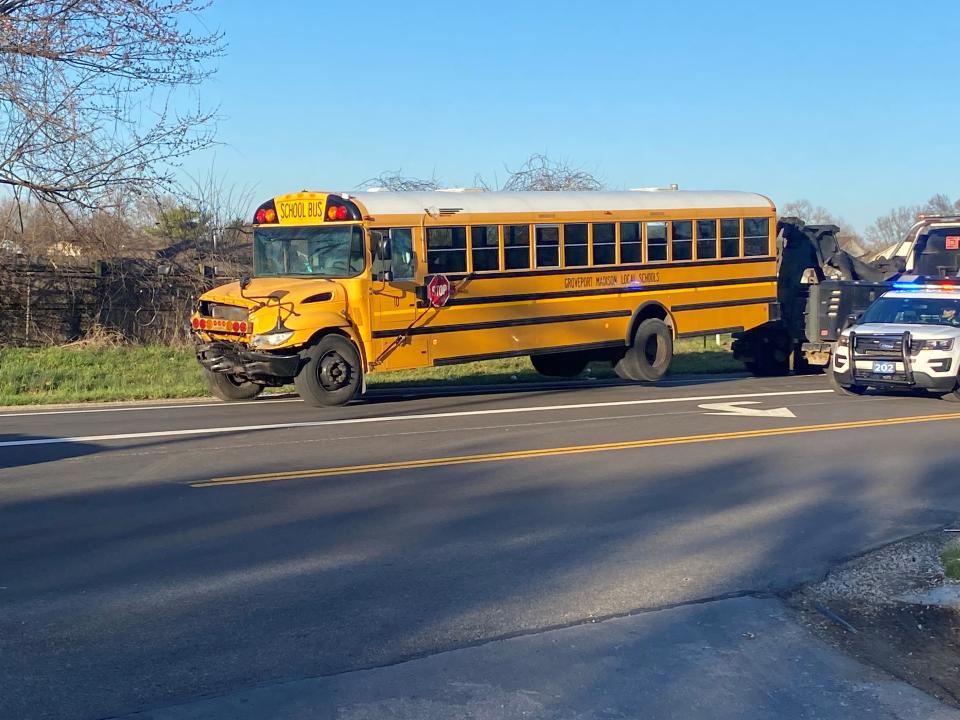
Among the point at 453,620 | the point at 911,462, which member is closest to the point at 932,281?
the point at 911,462

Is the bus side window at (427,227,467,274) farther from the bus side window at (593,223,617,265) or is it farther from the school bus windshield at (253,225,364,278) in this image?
the bus side window at (593,223,617,265)

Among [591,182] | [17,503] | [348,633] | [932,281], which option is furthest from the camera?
[591,182]

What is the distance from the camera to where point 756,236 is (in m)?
21.3

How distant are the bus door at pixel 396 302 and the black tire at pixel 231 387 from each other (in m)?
2.09

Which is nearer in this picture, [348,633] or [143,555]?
[348,633]

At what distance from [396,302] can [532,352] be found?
9.34ft

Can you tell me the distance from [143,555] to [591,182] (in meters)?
27.8

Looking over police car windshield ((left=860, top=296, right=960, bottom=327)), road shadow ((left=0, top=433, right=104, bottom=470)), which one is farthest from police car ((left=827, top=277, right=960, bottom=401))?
road shadow ((left=0, top=433, right=104, bottom=470))

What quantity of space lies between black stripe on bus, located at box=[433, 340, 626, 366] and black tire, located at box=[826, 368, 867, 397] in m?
3.52

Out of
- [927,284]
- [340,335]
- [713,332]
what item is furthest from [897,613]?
[713,332]

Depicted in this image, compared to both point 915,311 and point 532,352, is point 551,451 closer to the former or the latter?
point 532,352

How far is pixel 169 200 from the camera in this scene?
24953 mm

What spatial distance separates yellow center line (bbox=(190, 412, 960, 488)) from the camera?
34.8ft

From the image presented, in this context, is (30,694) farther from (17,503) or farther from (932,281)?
(932,281)
